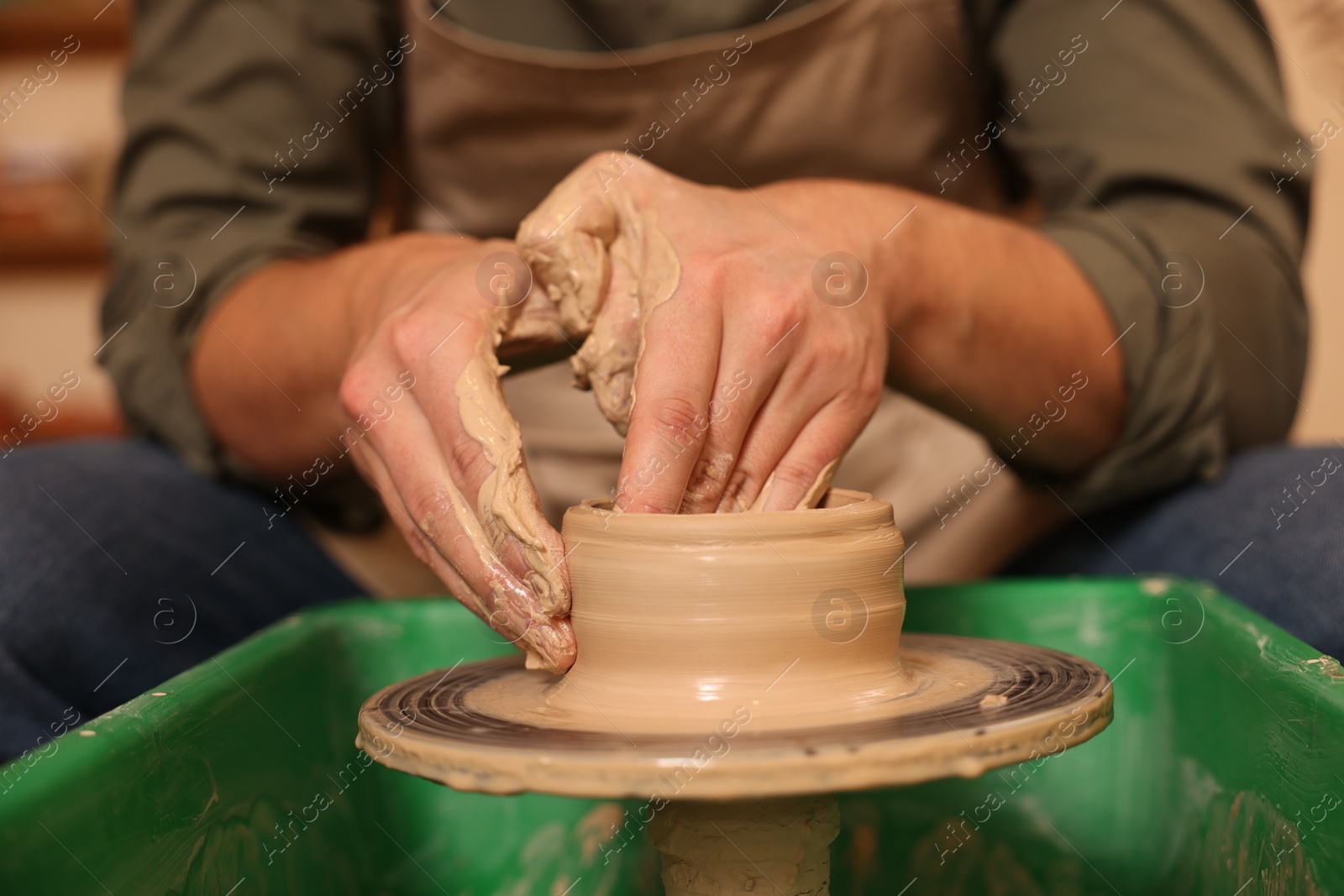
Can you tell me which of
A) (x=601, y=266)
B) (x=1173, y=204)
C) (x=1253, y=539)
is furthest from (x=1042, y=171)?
(x=601, y=266)

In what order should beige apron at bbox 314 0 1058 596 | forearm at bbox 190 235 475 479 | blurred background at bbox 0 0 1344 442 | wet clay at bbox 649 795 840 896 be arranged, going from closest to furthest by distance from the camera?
1. wet clay at bbox 649 795 840 896
2. forearm at bbox 190 235 475 479
3. beige apron at bbox 314 0 1058 596
4. blurred background at bbox 0 0 1344 442

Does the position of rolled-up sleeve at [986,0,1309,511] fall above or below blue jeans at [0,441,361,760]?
below

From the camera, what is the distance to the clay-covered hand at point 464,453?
0.61 meters

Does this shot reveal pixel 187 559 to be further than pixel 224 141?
No

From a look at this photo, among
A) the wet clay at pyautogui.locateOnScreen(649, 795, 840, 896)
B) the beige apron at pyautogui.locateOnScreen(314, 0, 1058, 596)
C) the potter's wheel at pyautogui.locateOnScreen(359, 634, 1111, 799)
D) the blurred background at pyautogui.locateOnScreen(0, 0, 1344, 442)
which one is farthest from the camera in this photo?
the blurred background at pyautogui.locateOnScreen(0, 0, 1344, 442)

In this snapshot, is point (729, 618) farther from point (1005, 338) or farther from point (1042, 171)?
point (1042, 171)

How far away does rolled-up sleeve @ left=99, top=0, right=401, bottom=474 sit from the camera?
1141 millimetres

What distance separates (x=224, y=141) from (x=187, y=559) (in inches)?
19.7

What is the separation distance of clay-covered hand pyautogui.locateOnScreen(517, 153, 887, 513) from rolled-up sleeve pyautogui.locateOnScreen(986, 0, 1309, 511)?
0.39 metres

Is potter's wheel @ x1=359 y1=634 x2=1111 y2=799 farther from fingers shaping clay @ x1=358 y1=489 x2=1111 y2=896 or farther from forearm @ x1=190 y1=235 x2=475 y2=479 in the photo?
forearm @ x1=190 y1=235 x2=475 y2=479

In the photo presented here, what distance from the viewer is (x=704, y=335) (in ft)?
2.02

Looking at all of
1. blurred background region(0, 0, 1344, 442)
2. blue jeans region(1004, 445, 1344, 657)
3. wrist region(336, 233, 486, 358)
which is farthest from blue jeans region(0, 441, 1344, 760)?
blurred background region(0, 0, 1344, 442)

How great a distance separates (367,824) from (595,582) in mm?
435

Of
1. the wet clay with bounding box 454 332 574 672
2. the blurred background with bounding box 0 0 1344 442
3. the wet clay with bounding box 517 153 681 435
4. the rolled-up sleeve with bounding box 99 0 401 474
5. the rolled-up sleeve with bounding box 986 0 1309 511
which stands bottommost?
the rolled-up sleeve with bounding box 986 0 1309 511
